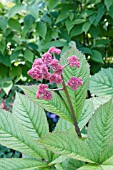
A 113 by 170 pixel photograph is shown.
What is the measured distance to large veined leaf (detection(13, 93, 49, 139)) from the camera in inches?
23.6

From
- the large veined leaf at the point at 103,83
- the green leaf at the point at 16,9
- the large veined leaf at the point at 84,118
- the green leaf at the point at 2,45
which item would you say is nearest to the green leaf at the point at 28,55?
the green leaf at the point at 2,45

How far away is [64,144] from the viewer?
0.48 metres

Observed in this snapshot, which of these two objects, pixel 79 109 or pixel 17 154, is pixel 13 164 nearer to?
pixel 79 109

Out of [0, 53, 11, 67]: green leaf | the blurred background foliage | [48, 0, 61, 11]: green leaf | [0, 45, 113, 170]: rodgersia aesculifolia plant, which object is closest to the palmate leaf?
[0, 45, 113, 170]: rodgersia aesculifolia plant

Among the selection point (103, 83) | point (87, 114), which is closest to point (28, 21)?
point (103, 83)

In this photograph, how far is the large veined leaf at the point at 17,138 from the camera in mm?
545

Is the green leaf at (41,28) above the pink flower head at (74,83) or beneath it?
above

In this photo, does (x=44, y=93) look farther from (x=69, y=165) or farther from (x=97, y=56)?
(x=97, y=56)

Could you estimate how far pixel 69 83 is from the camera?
0.54 meters

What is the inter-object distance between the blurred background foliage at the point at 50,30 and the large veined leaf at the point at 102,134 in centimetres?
128

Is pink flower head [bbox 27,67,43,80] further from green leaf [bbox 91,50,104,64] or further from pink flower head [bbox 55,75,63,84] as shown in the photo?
green leaf [bbox 91,50,104,64]

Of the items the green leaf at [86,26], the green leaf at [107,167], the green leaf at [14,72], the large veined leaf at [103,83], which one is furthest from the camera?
the green leaf at [14,72]

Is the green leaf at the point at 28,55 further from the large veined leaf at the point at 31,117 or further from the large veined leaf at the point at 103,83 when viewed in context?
the large veined leaf at the point at 31,117

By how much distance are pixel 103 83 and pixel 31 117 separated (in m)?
0.29
